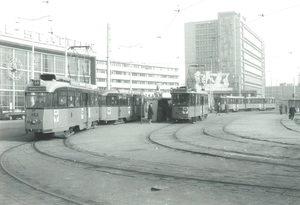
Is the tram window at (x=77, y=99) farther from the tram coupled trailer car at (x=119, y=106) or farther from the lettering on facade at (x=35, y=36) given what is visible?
the lettering on facade at (x=35, y=36)

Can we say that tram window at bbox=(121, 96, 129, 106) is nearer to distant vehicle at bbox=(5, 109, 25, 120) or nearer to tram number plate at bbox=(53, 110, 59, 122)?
tram number plate at bbox=(53, 110, 59, 122)

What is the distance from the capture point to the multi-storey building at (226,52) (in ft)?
351

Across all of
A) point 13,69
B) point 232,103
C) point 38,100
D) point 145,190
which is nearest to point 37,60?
point 13,69

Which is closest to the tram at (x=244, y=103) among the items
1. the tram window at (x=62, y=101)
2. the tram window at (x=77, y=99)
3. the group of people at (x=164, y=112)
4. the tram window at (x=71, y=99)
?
the group of people at (x=164, y=112)

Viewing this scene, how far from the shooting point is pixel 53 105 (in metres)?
15.7

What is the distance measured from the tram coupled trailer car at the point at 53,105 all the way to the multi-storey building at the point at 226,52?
263 ft

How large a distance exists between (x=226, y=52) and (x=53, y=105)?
335 ft

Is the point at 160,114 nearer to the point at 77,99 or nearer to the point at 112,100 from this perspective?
the point at 112,100

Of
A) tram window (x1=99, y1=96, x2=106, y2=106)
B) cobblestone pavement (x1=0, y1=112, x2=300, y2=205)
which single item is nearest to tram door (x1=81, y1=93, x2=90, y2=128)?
tram window (x1=99, y1=96, x2=106, y2=106)

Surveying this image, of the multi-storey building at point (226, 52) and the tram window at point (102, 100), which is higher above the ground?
the multi-storey building at point (226, 52)

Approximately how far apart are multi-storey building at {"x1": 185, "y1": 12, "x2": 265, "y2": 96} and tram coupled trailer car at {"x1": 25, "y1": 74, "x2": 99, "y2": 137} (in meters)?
80.0

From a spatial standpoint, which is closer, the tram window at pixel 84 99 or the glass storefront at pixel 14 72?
the tram window at pixel 84 99

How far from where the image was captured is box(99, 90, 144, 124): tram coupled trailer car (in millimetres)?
25031

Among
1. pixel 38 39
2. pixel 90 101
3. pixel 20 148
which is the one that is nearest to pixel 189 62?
pixel 38 39
